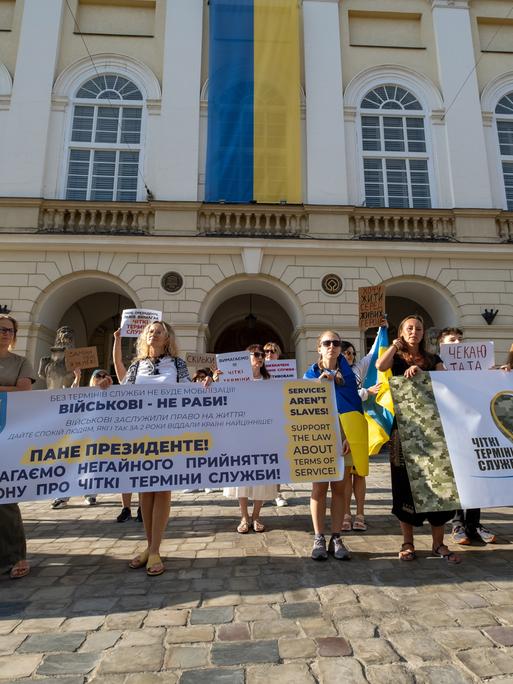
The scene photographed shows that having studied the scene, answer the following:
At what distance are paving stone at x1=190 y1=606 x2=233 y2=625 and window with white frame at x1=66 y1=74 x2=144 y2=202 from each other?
37.0ft

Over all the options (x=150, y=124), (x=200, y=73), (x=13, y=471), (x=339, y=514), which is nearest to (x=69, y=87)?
(x=150, y=124)

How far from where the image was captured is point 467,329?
11453 mm

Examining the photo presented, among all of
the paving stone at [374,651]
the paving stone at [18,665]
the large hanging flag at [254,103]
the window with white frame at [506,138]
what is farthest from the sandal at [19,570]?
the window with white frame at [506,138]

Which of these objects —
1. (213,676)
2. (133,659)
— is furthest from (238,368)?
(213,676)

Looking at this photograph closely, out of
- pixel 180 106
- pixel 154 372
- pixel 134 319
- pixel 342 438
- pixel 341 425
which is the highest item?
pixel 180 106

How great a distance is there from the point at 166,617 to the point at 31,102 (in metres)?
13.8

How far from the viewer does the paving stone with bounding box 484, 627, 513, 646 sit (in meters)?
2.41

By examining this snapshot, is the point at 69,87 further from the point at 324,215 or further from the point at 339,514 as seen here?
the point at 339,514

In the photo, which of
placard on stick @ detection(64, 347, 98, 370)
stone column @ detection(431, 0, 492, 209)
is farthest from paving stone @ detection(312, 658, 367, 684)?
stone column @ detection(431, 0, 492, 209)

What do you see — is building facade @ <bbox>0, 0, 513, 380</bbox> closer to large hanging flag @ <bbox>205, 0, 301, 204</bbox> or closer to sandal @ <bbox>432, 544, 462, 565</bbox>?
large hanging flag @ <bbox>205, 0, 301, 204</bbox>

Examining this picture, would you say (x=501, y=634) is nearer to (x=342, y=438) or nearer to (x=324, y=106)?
(x=342, y=438)

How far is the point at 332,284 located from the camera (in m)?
11.6

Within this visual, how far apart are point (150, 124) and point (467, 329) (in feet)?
33.7

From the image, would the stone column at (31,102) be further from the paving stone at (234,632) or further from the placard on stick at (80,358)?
the paving stone at (234,632)
